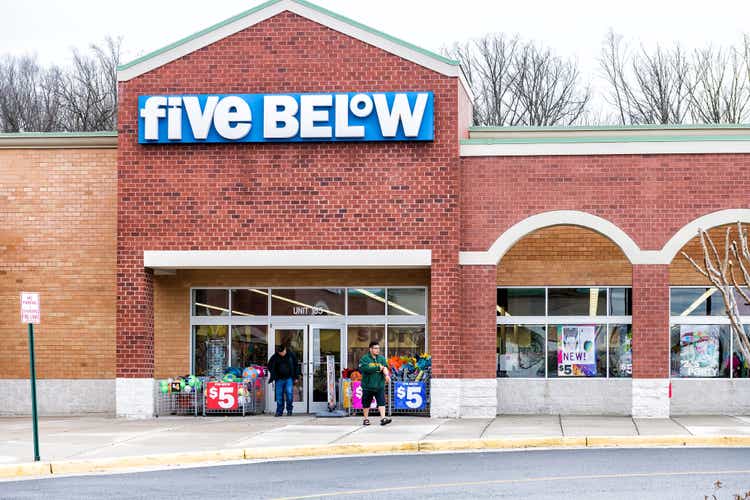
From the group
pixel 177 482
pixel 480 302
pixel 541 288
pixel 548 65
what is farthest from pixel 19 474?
pixel 548 65

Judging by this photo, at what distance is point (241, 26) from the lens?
2470cm

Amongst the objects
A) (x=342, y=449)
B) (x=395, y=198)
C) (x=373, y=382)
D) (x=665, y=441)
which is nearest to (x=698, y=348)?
(x=665, y=441)

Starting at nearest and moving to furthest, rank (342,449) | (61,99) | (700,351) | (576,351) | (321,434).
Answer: (342,449), (321,434), (700,351), (576,351), (61,99)

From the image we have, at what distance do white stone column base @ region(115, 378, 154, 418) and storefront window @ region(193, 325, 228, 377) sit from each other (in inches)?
81.1

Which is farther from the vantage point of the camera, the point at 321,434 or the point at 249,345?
the point at 249,345

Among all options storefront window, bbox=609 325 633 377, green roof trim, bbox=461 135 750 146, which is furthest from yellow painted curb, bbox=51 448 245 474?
storefront window, bbox=609 325 633 377

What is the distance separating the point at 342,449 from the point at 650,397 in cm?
826

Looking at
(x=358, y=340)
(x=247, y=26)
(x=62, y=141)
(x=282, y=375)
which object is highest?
(x=247, y=26)

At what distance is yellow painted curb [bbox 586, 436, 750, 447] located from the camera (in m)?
19.5

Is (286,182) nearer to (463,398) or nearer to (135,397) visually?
(135,397)

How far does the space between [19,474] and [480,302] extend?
11.1 m

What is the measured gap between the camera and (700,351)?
26016 millimetres

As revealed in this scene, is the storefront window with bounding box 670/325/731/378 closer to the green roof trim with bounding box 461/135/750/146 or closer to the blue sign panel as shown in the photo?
the green roof trim with bounding box 461/135/750/146

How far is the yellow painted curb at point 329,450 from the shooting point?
18.2 metres
